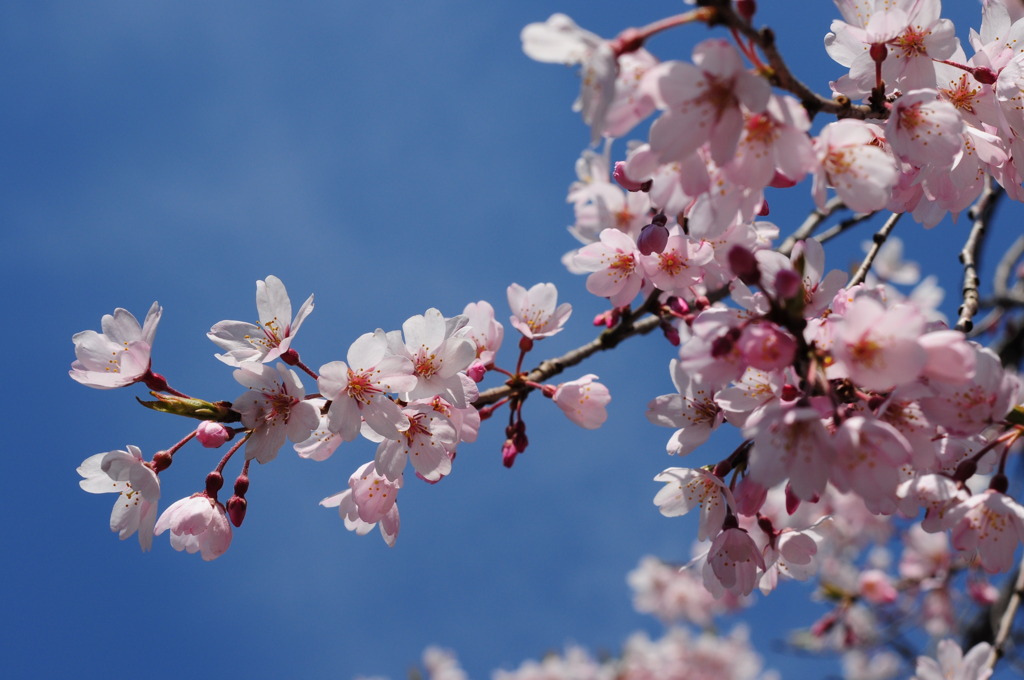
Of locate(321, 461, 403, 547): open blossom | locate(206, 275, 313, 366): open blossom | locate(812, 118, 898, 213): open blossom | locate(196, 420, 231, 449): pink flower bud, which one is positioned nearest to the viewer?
locate(812, 118, 898, 213): open blossom

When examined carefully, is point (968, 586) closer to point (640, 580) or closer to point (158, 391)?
point (640, 580)

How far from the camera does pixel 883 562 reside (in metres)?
7.65

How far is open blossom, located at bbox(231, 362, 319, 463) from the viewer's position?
1.59 metres

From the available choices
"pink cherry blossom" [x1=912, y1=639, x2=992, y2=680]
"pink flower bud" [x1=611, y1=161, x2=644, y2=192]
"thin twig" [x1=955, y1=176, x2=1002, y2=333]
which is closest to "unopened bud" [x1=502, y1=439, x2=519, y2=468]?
"pink flower bud" [x1=611, y1=161, x2=644, y2=192]

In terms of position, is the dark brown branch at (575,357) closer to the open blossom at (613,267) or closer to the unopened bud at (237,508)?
the open blossom at (613,267)

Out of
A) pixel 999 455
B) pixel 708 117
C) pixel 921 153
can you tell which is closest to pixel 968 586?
pixel 999 455

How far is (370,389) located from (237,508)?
0.45 metres

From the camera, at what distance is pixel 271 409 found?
163cm

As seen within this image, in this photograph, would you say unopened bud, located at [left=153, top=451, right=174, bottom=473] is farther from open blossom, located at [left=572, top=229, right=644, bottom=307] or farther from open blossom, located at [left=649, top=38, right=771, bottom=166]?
open blossom, located at [left=649, top=38, right=771, bottom=166]

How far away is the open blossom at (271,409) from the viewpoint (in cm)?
159

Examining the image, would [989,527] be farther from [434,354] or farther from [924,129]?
[434,354]

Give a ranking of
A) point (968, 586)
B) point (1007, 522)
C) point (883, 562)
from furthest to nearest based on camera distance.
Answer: point (883, 562), point (968, 586), point (1007, 522)

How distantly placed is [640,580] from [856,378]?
7995mm

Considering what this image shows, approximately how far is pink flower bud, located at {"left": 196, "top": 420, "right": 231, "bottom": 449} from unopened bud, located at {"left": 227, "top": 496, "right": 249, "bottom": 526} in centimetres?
20
